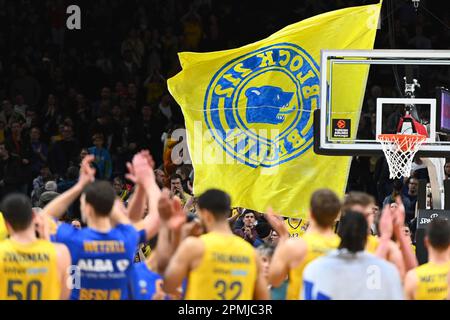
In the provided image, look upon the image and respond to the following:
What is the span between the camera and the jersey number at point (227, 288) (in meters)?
8.09

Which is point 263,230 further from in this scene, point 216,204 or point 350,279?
point 350,279

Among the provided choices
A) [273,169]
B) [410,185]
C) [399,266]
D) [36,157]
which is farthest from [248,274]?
[36,157]

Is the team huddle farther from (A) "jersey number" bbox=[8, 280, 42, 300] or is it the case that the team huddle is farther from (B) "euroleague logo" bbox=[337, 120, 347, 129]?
(B) "euroleague logo" bbox=[337, 120, 347, 129]

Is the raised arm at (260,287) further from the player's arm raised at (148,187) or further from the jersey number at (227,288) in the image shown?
the player's arm raised at (148,187)

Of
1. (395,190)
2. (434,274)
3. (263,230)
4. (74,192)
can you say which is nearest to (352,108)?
(263,230)

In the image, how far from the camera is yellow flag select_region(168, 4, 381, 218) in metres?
14.9

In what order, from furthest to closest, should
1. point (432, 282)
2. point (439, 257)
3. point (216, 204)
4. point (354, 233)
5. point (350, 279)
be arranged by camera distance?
point (439, 257) < point (432, 282) < point (216, 204) < point (354, 233) < point (350, 279)

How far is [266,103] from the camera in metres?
15.2

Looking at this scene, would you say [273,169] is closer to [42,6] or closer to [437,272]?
[437,272]

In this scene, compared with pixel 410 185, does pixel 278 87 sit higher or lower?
higher

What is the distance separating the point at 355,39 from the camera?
15320 mm

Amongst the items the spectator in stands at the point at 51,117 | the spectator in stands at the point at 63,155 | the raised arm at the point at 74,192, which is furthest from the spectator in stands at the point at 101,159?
the raised arm at the point at 74,192

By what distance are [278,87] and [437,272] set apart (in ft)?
22.8

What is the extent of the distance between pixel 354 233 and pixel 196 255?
1.02m
